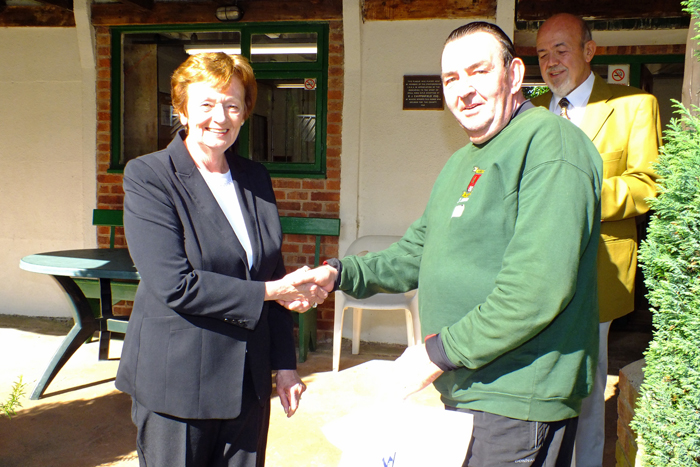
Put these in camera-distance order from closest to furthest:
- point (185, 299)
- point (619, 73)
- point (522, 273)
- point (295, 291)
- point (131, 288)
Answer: point (522, 273), point (185, 299), point (295, 291), point (131, 288), point (619, 73)

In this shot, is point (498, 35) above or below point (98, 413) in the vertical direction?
above

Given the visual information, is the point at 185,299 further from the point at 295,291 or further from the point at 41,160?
the point at 41,160

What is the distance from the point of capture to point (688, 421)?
5.00 feet

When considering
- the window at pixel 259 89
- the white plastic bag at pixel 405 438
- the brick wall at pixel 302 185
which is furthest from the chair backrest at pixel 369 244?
the white plastic bag at pixel 405 438

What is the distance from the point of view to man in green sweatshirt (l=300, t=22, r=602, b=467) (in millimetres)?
1354

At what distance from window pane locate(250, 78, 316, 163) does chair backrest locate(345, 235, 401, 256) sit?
2.99 ft

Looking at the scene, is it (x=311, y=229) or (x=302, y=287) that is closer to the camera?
→ (x=302, y=287)

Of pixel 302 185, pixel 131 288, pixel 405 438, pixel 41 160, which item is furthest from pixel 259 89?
pixel 405 438

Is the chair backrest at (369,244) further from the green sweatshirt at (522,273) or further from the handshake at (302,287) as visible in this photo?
the green sweatshirt at (522,273)

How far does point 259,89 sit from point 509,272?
4681 millimetres

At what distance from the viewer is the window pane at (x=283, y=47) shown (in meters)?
5.24

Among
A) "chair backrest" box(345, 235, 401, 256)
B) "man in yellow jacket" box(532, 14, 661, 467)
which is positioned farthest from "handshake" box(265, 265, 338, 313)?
"chair backrest" box(345, 235, 401, 256)

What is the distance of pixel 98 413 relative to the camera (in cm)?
377

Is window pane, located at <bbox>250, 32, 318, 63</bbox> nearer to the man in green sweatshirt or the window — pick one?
the window
